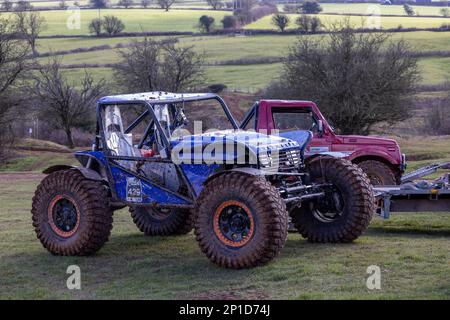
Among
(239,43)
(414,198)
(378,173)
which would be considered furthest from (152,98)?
(239,43)

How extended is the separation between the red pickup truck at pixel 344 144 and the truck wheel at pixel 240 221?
15.6ft

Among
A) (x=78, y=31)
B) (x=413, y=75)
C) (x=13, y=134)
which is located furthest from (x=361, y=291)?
(x=78, y=31)

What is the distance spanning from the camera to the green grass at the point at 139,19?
9412 cm

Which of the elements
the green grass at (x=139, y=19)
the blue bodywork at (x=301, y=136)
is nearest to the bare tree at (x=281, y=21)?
the green grass at (x=139, y=19)

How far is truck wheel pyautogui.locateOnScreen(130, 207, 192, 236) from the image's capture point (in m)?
12.8

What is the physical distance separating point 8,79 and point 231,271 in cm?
4049

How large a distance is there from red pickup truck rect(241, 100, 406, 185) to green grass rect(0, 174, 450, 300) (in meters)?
2.71

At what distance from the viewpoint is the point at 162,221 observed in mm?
12891

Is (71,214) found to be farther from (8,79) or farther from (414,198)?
(8,79)

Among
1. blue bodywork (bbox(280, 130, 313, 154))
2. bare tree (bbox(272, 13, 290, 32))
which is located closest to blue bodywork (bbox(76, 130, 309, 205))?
blue bodywork (bbox(280, 130, 313, 154))

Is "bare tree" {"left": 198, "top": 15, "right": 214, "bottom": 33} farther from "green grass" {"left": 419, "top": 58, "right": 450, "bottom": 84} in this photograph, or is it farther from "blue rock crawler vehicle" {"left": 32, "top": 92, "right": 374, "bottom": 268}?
"blue rock crawler vehicle" {"left": 32, "top": 92, "right": 374, "bottom": 268}

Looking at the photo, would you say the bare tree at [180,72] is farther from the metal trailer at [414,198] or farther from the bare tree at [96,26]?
the metal trailer at [414,198]

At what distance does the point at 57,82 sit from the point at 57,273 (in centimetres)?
4345
